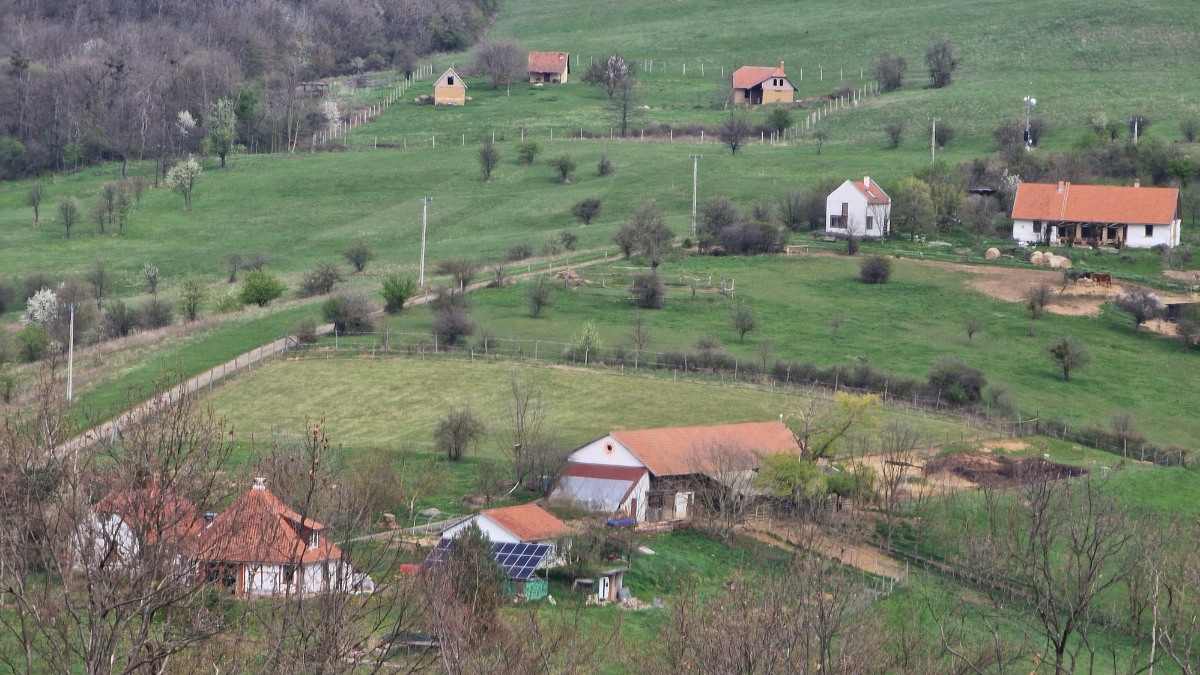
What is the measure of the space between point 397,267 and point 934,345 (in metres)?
30.3

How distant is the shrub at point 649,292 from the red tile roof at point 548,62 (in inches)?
2725

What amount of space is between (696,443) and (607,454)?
301 centimetres

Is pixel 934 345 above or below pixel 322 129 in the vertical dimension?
below

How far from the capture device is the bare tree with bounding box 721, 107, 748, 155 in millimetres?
103956

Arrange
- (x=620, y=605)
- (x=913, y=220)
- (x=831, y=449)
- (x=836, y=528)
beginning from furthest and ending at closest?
(x=913, y=220) < (x=831, y=449) < (x=836, y=528) < (x=620, y=605)

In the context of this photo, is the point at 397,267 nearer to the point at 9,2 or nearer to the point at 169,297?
the point at 169,297

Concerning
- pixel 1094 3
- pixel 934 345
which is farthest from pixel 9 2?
pixel 934 345

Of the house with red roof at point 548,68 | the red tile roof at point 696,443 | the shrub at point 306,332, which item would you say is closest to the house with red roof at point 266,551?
the red tile roof at point 696,443

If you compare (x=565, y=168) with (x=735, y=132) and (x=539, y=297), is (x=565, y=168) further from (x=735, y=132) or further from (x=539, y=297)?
(x=539, y=297)

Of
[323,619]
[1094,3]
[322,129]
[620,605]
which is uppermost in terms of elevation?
[1094,3]

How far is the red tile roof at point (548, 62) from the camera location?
133 meters

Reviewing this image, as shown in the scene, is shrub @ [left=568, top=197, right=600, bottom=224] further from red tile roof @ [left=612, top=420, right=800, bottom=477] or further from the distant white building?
red tile roof @ [left=612, top=420, right=800, bottom=477]

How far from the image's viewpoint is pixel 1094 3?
5408 inches

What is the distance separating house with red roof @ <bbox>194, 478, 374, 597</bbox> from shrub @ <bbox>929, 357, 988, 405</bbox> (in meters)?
30.5
